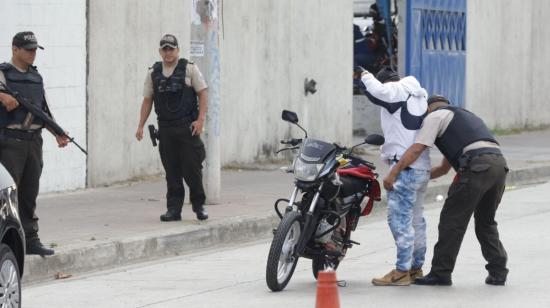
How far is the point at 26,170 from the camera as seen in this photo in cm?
1110

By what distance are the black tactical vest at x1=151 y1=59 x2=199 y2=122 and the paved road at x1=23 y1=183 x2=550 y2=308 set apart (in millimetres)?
1345

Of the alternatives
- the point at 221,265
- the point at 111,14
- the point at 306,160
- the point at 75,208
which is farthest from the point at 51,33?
the point at 306,160

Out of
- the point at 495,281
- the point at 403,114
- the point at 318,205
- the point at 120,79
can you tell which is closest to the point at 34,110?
the point at 318,205

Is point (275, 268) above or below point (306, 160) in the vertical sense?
below

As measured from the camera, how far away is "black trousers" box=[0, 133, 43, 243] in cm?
1093

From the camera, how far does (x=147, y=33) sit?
1728cm

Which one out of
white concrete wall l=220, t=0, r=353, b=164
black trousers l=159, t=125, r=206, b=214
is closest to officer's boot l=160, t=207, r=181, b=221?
black trousers l=159, t=125, r=206, b=214

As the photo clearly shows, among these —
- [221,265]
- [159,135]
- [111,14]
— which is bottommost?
[221,265]

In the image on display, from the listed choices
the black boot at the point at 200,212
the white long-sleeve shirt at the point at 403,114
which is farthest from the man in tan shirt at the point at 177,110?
the white long-sleeve shirt at the point at 403,114

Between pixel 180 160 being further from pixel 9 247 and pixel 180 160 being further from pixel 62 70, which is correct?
pixel 9 247

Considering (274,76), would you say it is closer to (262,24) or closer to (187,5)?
(262,24)

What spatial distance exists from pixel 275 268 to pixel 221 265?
1.99 meters

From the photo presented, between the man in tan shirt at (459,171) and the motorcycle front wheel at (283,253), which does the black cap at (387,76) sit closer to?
the man in tan shirt at (459,171)

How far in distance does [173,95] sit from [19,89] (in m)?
2.43
